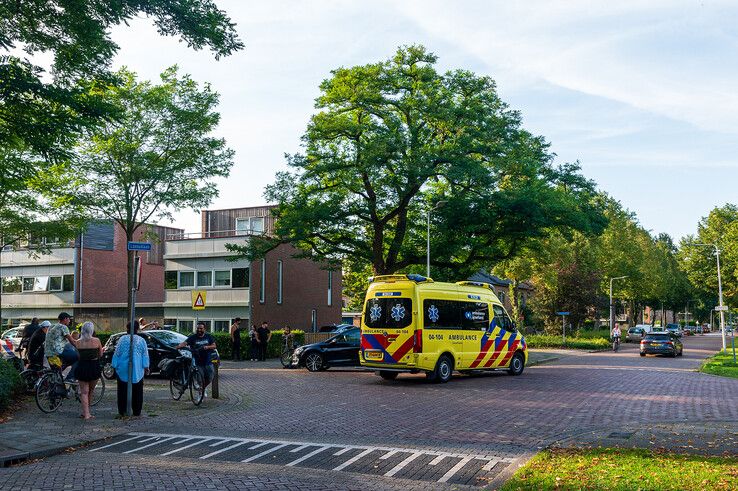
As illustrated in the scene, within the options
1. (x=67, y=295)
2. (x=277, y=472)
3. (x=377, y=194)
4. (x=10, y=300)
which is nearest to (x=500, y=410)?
(x=277, y=472)

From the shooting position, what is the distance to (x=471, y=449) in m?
9.16

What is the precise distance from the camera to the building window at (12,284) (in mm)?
53969

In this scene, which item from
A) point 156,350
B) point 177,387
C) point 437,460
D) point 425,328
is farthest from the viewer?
point 156,350

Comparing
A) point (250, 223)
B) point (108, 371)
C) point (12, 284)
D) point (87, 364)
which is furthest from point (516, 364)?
point (12, 284)

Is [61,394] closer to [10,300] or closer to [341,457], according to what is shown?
[341,457]

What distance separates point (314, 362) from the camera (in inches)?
912

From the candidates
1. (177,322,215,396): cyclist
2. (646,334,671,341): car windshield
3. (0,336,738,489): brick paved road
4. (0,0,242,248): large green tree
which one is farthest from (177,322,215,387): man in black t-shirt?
(646,334,671,341): car windshield

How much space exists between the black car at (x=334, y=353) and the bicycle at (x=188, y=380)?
335 inches

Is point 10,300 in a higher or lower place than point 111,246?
lower

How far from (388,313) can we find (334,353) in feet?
15.5

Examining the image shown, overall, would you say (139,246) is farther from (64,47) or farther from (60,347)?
(64,47)

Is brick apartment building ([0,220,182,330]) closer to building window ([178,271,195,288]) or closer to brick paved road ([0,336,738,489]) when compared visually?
building window ([178,271,195,288])

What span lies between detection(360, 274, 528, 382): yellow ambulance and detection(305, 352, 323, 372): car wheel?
347 cm

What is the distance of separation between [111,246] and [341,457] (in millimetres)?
50278
